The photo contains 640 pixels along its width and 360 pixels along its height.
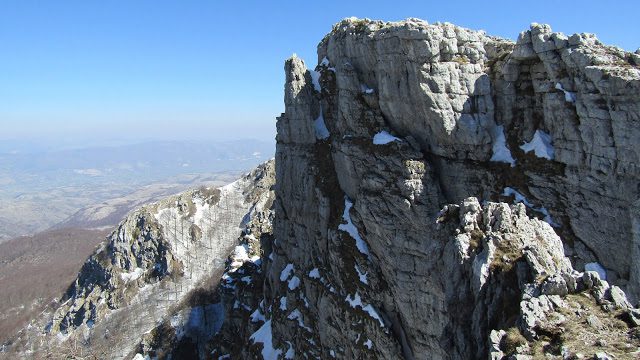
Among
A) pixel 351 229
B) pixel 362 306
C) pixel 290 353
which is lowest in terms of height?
pixel 290 353

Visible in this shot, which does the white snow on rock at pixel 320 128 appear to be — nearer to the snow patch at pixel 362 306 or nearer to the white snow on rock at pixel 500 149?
the snow patch at pixel 362 306

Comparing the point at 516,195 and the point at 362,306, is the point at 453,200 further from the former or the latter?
the point at 362,306

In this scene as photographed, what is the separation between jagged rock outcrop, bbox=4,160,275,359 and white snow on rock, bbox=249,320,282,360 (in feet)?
125

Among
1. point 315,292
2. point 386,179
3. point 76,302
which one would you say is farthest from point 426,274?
point 76,302

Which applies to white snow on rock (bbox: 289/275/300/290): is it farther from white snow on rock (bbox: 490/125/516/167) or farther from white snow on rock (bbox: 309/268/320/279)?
white snow on rock (bbox: 490/125/516/167)

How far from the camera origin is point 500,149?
43.1 m

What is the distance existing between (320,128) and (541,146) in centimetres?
2743

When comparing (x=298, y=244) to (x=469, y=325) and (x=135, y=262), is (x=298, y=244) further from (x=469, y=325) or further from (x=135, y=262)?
(x=135, y=262)

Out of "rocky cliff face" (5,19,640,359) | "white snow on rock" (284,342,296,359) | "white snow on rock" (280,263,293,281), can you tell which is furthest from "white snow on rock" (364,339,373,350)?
"white snow on rock" (280,263,293,281)

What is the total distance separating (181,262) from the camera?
5369 inches

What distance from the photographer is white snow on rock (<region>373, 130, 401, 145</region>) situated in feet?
156

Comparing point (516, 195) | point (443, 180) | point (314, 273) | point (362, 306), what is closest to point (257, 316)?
point (314, 273)

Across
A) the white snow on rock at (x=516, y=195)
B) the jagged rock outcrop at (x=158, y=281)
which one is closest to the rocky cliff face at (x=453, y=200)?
the white snow on rock at (x=516, y=195)

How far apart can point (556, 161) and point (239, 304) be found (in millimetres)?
59468
